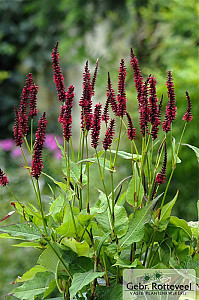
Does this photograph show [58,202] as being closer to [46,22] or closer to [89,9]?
[89,9]

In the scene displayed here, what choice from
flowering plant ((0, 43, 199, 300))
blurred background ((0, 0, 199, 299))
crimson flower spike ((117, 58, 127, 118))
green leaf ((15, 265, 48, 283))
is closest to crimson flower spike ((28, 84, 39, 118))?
flowering plant ((0, 43, 199, 300))

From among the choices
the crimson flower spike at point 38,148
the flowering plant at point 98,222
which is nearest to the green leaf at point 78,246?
the flowering plant at point 98,222

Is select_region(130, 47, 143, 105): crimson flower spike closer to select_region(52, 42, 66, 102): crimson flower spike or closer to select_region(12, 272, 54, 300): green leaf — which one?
select_region(52, 42, 66, 102): crimson flower spike

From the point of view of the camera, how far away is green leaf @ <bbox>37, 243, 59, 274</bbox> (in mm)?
636

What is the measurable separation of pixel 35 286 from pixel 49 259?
0.08 meters

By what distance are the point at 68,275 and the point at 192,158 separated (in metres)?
1.78

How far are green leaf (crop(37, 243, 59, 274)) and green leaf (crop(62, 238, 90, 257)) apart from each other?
0.03 m

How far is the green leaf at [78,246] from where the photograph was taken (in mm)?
644

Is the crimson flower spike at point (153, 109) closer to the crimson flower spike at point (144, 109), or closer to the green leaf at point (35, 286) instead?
the crimson flower spike at point (144, 109)

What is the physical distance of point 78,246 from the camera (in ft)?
2.12

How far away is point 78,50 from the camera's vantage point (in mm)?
4078

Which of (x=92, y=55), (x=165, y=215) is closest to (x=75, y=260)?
(x=165, y=215)

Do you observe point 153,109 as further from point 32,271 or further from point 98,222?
point 32,271

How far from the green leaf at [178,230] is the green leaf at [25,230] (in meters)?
0.21
